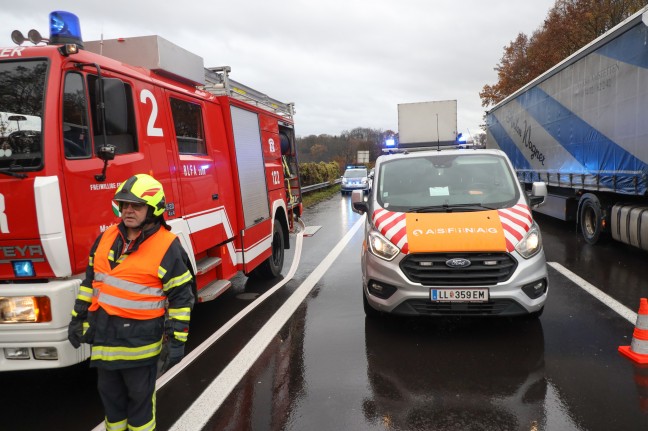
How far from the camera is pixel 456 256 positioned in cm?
452

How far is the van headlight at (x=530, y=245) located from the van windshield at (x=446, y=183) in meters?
0.53

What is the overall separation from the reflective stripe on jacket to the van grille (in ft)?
8.65

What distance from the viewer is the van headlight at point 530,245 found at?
461cm

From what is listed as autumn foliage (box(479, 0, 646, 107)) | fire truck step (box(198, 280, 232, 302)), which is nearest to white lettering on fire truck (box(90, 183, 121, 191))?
fire truck step (box(198, 280, 232, 302))

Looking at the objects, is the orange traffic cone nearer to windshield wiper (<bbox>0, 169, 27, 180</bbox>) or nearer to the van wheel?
the van wheel

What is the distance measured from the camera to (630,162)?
794cm

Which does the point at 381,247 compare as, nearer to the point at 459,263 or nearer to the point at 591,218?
the point at 459,263

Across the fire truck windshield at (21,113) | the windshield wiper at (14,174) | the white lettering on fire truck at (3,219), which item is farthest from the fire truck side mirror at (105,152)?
the white lettering on fire truck at (3,219)

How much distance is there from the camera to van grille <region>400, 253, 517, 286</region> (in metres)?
4.49

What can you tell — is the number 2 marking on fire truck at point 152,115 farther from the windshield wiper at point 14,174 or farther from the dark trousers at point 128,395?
the dark trousers at point 128,395

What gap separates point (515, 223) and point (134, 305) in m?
3.77

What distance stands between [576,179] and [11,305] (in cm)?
1039

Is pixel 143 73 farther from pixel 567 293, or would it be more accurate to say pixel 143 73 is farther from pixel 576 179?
pixel 576 179

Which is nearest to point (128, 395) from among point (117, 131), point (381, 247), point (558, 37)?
point (117, 131)
